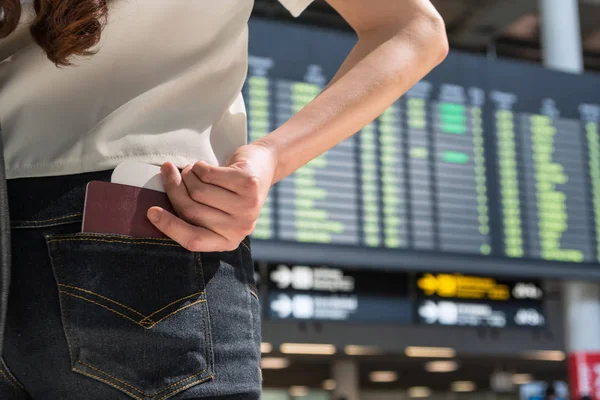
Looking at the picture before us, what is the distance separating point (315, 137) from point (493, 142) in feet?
15.0

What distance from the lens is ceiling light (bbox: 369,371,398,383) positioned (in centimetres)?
952

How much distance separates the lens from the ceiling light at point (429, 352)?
6.30 metres

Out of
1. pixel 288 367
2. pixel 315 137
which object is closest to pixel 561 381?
pixel 288 367

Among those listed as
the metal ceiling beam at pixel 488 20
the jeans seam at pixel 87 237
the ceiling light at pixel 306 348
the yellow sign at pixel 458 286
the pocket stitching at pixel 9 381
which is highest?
the metal ceiling beam at pixel 488 20

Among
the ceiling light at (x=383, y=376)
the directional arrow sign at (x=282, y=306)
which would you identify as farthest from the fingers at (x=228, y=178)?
the ceiling light at (x=383, y=376)

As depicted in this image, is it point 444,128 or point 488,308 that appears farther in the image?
point 488,308

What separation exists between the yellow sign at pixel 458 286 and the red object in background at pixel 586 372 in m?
0.64

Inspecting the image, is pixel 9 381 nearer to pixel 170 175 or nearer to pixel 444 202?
pixel 170 175

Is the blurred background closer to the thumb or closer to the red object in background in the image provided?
the red object in background

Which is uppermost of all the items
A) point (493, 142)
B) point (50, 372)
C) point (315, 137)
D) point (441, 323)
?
point (493, 142)

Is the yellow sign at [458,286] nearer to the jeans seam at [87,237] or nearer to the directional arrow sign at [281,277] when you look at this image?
the directional arrow sign at [281,277]

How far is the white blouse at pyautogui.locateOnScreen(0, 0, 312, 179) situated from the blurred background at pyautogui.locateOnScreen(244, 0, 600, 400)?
3803mm

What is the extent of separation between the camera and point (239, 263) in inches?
24.3

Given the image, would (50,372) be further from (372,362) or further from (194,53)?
(372,362)
